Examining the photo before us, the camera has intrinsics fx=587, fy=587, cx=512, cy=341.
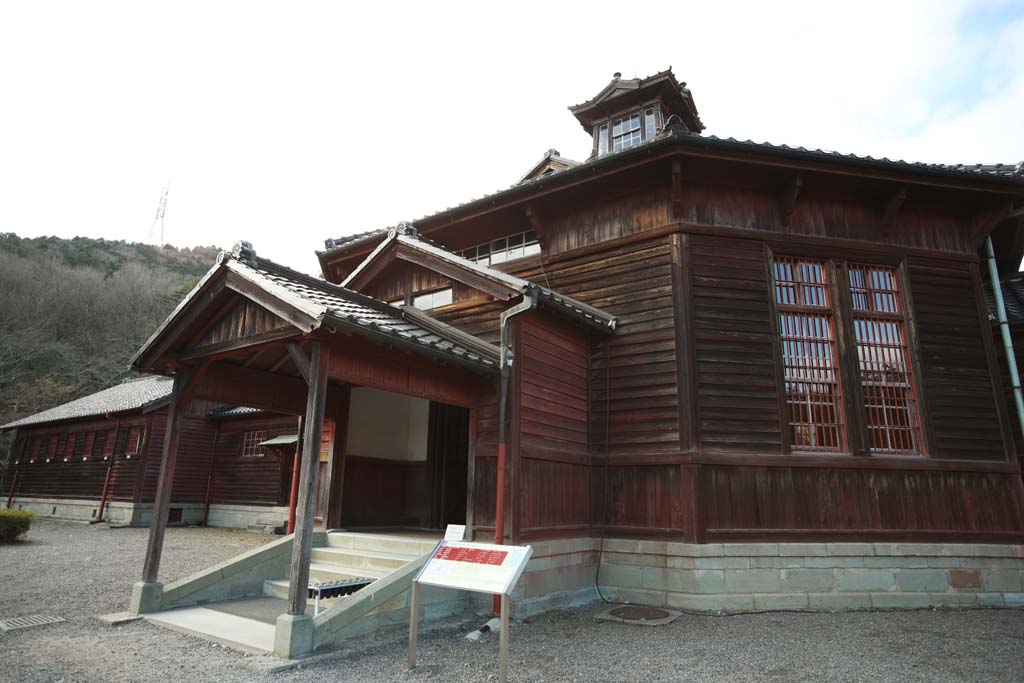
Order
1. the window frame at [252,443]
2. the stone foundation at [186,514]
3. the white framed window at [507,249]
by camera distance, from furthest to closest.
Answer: the window frame at [252,443], the stone foundation at [186,514], the white framed window at [507,249]

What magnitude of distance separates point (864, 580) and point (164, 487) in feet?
29.1

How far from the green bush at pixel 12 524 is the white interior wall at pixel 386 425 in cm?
1002

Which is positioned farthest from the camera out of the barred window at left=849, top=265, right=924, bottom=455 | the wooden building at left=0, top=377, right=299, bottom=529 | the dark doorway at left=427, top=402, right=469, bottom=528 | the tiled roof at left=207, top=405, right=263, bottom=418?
the tiled roof at left=207, top=405, right=263, bottom=418

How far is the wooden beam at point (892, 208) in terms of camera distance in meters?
8.88

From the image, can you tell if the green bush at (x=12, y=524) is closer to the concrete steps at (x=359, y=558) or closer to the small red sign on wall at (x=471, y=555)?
the concrete steps at (x=359, y=558)

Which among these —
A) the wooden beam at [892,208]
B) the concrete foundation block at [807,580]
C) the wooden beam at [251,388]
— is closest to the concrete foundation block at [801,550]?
the concrete foundation block at [807,580]

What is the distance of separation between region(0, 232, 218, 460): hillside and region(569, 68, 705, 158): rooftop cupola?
34.2 meters

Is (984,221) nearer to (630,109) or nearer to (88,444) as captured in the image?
(630,109)

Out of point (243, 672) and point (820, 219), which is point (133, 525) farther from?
point (820, 219)

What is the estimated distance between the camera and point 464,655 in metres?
5.36

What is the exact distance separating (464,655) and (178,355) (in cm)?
474

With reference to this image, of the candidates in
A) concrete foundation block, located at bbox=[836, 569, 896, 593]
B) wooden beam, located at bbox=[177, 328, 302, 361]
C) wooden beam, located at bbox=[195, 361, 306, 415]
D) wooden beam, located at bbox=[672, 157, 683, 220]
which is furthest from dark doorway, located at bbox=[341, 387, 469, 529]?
concrete foundation block, located at bbox=[836, 569, 896, 593]

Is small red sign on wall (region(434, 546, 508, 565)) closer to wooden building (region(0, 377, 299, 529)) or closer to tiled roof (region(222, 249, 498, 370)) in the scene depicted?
tiled roof (region(222, 249, 498, 370))

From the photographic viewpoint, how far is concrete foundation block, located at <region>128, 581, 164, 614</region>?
642 centimetres
